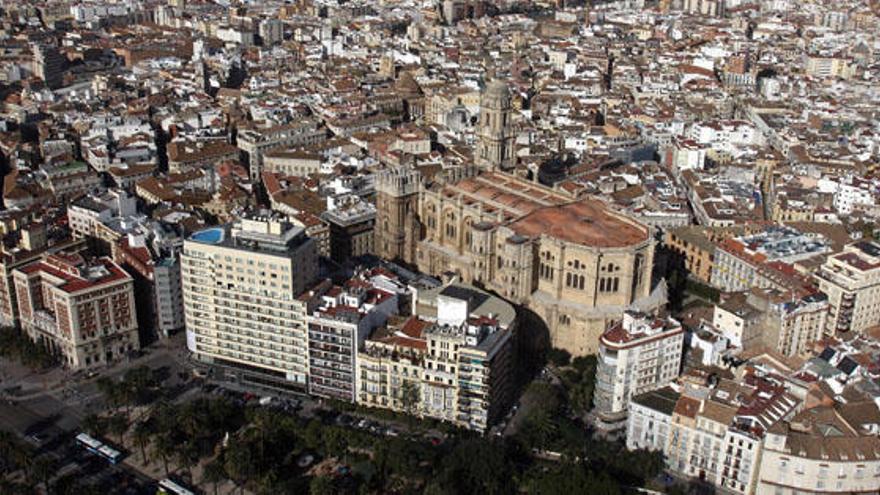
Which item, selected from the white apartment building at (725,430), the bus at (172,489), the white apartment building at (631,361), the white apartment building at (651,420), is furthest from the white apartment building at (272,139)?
the white apartment building at (725,430)

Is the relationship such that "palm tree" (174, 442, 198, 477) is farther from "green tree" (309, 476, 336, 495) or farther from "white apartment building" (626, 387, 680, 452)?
"white apartment building" (626, 387, 680, 452)

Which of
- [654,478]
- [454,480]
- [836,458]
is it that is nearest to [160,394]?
[454,480]

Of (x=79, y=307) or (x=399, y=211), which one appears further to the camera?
(x=399, y=211)

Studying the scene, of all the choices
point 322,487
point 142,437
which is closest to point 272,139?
point 142,437

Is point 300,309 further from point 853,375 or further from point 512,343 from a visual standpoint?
point 853,375

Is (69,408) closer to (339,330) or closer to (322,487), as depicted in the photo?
(339,330)

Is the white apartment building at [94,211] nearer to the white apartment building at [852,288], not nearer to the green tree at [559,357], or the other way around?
the green tree at [559,357]

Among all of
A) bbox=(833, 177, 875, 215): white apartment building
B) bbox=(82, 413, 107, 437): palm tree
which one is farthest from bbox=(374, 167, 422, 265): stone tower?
bbox=(833, 177, 875, 215): white apartment building
